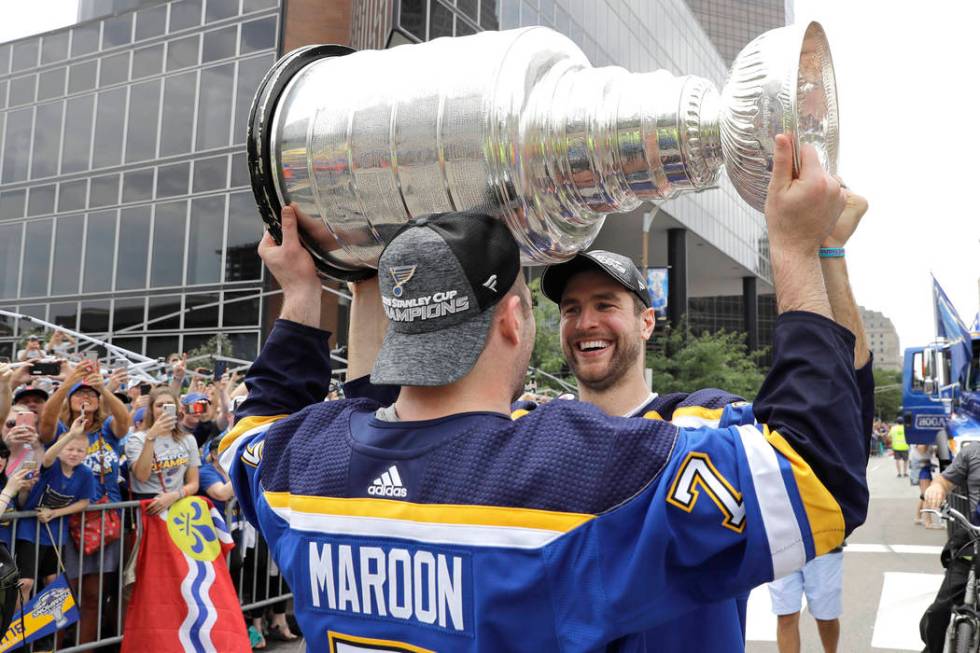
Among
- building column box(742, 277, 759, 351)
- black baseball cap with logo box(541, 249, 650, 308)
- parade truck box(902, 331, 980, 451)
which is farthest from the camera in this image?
building column box(742, 277, 759, 351)

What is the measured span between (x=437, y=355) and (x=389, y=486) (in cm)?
27

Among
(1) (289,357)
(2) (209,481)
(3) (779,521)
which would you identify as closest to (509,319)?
(3) (779,521)

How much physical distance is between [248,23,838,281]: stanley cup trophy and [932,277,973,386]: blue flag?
11.9m

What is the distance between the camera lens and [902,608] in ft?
26.7

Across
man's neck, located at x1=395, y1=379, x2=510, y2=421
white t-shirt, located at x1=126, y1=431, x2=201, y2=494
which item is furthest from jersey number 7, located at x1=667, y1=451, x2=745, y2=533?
white t-shirt, located at x1=126, y1=431, x2=201, y2=494

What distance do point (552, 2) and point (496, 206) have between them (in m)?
25.6

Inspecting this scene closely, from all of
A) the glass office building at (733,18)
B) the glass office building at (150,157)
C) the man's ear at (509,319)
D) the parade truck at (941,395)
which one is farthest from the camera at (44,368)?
the glass office building at (733,18)

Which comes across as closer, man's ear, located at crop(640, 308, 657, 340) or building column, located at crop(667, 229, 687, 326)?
man's ear, located at crop(640, 308, 657, 340)

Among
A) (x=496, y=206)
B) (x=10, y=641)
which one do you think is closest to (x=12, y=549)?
(x=10, y=641)

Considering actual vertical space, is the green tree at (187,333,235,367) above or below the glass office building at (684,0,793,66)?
below

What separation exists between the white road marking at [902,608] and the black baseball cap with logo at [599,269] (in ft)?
16.9

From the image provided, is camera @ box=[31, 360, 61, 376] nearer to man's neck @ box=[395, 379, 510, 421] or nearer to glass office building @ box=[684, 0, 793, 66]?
man's neck @ box=[395, 379, 510, 421]

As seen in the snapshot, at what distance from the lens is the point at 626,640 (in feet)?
5.27

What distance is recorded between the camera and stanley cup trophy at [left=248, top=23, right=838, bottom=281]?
1638 millimetres
